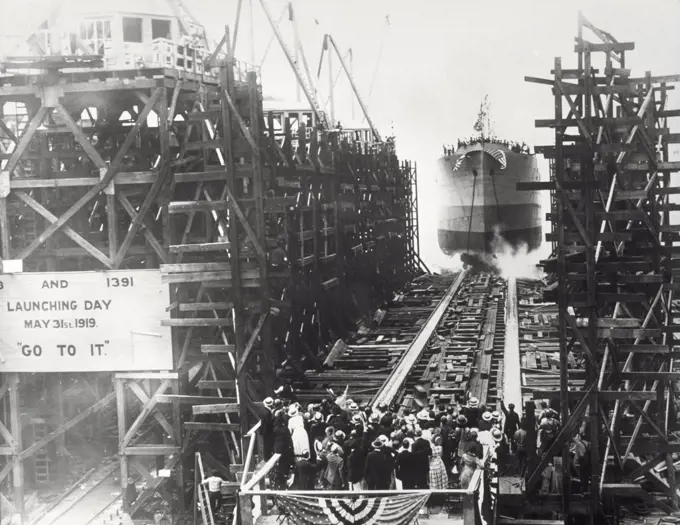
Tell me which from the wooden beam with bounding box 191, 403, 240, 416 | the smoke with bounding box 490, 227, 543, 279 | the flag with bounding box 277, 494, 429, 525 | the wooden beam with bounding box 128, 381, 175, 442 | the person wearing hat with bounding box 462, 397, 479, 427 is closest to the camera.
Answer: the flag with bounding box 277, 494, 429, 525

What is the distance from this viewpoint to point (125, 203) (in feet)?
47.1

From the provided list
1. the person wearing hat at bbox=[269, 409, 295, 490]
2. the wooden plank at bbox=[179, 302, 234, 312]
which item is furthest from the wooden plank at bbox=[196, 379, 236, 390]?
the person wearing hat at bbox=[269, 409, 295, 490]

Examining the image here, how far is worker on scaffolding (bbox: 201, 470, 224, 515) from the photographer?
12727mm

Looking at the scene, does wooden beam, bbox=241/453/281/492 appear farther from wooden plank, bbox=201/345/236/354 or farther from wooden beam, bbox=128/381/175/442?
wooden beam, bbox=128/381/175/442

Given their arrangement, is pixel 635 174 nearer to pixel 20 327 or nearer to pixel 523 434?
pixel 523 434

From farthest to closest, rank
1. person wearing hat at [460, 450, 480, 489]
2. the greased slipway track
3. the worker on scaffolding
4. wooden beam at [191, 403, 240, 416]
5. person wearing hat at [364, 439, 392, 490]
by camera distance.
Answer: the greased slipway track, wooden beam at [191, 403, 240, 416], the worker on scaffolding, person wearing hat at [460, 450, 480, 489], person wearing hat at [364, 439, 392, 490]

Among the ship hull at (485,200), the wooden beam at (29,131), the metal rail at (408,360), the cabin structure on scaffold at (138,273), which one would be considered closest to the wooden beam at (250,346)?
the cabin structure on scaffold at (138,273)

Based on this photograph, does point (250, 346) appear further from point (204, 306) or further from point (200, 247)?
point (200, 247)

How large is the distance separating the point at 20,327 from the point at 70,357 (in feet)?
2.90

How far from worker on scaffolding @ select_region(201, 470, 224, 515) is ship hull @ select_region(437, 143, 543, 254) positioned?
37.6 m

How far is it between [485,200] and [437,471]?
134 ft

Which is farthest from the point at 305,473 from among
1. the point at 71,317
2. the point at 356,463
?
the point at 71,317

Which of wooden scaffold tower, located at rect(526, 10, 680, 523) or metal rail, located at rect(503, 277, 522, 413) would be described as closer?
wooden scaffold tower, located at rect(526, 10, 680, 523)

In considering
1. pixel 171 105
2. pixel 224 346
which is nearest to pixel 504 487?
pixel 224 346
